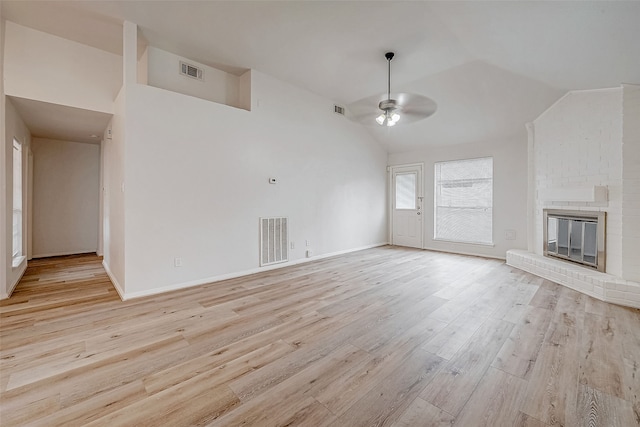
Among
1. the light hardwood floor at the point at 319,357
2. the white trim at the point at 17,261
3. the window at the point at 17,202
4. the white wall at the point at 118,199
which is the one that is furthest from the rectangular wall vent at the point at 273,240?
the window at the point at 17,202

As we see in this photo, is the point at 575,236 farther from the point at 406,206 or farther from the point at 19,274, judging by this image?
the point at 19,274

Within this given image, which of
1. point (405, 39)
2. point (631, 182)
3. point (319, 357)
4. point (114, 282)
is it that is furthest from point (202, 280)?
point (631, 182)

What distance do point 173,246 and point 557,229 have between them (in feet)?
19.3

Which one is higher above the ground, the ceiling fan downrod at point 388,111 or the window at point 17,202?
the ceiling fan downrod at point 388,111

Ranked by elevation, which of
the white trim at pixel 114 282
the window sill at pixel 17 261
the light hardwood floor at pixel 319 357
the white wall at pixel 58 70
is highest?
the white wall at pixel 58 70

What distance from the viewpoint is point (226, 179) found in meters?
4.05

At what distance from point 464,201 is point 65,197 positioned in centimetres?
890

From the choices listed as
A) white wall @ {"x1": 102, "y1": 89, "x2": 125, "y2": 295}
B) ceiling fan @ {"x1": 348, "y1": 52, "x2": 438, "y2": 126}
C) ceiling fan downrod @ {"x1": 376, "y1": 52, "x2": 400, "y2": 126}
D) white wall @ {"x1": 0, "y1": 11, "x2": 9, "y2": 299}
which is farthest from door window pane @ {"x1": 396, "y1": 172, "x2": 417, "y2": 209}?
white wall @ {"x1": 0, "y1": 11, "x2": 9, "y2": 299}

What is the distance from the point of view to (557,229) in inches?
170

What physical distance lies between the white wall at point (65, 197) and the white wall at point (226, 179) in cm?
409

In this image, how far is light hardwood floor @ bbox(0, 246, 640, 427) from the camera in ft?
4.86

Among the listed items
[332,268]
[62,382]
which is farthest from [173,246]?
[332,268]

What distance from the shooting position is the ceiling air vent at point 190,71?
4.00m

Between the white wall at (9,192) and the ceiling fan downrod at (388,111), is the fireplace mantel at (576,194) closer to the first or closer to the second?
the ceiling fan downrod at (388,111)
